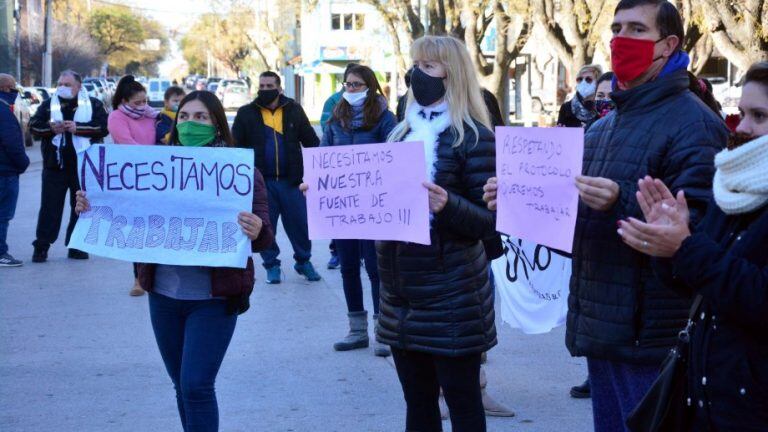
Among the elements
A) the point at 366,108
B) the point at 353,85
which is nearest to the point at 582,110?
the point at 366,108

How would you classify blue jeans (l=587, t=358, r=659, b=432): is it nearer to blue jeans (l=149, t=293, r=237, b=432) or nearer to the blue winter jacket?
blue jeans (l=149, t=293, r=237, b=432)

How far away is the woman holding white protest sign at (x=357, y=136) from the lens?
714cm

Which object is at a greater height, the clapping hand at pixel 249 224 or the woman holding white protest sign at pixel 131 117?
the woman holding white protest sign at pixel 131 117

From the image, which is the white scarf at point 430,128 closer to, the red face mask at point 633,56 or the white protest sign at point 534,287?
the red face mask at point 633,56

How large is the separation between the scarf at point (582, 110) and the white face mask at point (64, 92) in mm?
5517

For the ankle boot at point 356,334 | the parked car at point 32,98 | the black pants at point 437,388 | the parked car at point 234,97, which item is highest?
the parked car at point 234,97

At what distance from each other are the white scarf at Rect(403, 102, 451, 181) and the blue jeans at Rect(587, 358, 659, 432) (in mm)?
1058

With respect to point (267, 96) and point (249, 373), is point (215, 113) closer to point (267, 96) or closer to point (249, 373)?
point (249, 373)

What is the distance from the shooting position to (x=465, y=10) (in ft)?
90.3

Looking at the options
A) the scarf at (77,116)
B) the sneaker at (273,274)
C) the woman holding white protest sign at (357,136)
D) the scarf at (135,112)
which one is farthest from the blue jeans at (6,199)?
the woman holding white protest sign at (357,136)

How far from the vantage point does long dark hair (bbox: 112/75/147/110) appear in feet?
30.1

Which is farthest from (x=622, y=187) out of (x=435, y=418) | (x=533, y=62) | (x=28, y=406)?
(x=533, y=62)

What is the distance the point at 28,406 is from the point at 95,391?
42 cm

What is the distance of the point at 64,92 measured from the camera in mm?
10656
